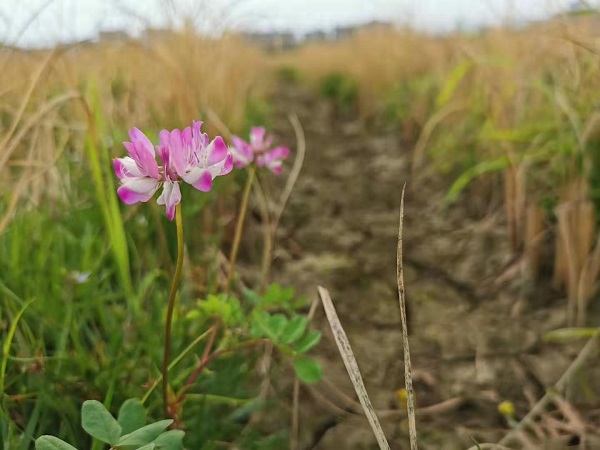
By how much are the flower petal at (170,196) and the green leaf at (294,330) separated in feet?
0.87

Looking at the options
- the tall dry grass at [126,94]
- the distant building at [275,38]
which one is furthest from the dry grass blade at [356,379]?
the distant building at [275,38]

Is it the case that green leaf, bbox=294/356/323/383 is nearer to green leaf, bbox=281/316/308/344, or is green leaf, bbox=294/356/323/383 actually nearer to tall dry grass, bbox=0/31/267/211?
green leaf, bbox=281/316/308/344

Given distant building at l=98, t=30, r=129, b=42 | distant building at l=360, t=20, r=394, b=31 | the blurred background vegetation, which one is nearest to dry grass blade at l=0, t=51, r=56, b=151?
the blurred background vegetation

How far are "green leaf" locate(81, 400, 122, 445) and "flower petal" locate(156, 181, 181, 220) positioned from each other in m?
0.19

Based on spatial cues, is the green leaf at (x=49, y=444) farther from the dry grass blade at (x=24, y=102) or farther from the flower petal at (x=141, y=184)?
the dry grass blade at (x=24, y=102)

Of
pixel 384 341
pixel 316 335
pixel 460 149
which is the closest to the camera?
pixel 316 335

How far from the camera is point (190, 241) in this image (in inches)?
58.5

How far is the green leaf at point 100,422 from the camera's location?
1.81 ft

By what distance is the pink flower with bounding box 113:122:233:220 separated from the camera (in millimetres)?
554

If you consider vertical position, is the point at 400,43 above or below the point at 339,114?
above

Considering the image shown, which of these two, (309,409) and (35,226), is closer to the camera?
(309,409)

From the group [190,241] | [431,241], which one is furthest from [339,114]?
[190,241]

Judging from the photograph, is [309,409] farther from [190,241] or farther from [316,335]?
[190,241]

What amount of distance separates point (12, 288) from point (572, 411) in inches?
36.5
